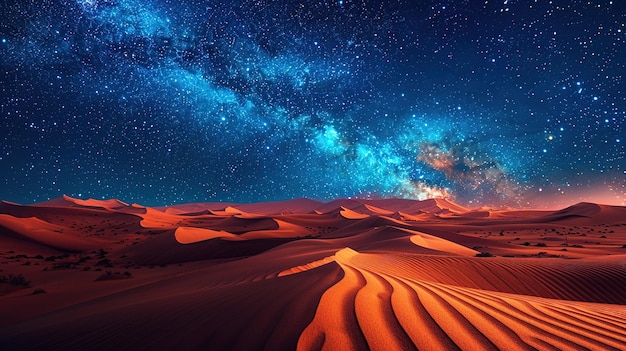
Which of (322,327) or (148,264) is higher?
(322,327)

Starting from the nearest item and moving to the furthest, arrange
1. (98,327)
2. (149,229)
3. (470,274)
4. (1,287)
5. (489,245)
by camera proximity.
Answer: (98,327) → (470,274) → (1,287) → (489,245) → (149,229)

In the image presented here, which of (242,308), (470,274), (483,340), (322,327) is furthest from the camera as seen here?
(470,274)

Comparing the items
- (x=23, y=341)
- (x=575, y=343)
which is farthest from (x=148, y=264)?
(x=575, y=343)

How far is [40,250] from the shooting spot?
2138cm

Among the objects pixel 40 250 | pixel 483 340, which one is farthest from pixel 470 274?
pixel 40 250

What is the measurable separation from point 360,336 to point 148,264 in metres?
18.9

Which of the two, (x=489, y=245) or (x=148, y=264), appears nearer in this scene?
(x=148, y=264)

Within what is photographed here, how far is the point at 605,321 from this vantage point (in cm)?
270

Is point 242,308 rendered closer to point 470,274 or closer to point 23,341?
point 23,341

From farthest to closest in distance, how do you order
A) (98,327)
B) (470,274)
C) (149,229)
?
(149,229) → (470,274) → (98,327)

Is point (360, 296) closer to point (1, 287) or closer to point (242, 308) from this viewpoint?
point (242, 308)

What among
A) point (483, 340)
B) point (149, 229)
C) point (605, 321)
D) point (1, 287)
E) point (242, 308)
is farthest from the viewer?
point (149, 229)

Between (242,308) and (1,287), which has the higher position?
(242,308)

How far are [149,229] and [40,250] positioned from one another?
642 inches
